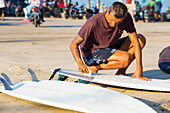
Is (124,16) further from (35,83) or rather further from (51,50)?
(51,50)

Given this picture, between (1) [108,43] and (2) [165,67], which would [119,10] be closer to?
(1) [108,43]

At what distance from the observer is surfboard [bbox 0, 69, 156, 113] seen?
264cm

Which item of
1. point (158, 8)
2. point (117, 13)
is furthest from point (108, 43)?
point (158, 8)

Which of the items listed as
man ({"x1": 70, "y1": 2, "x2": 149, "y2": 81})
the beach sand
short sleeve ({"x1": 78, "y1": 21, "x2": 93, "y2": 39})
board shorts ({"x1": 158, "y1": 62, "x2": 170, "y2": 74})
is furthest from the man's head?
board shorts ({"x1": 158, "y1": 62, "x2": 170, "y2": 74})

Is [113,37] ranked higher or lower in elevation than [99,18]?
lower

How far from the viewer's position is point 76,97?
2918 millimetres

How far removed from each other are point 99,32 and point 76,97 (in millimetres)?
1078

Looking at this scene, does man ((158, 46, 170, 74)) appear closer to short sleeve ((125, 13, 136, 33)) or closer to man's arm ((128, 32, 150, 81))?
man's arm ((128, 32, 150, 81))

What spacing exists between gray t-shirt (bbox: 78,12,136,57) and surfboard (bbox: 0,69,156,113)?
2.24ft

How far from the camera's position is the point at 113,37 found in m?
3.87

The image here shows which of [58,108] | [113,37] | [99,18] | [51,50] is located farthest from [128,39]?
[51,50]

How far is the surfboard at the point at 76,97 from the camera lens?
264cm

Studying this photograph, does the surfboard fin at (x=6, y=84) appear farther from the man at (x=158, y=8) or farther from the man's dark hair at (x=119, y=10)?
the man at (x=158, y=8)

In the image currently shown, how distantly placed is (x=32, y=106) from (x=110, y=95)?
2.31ft
